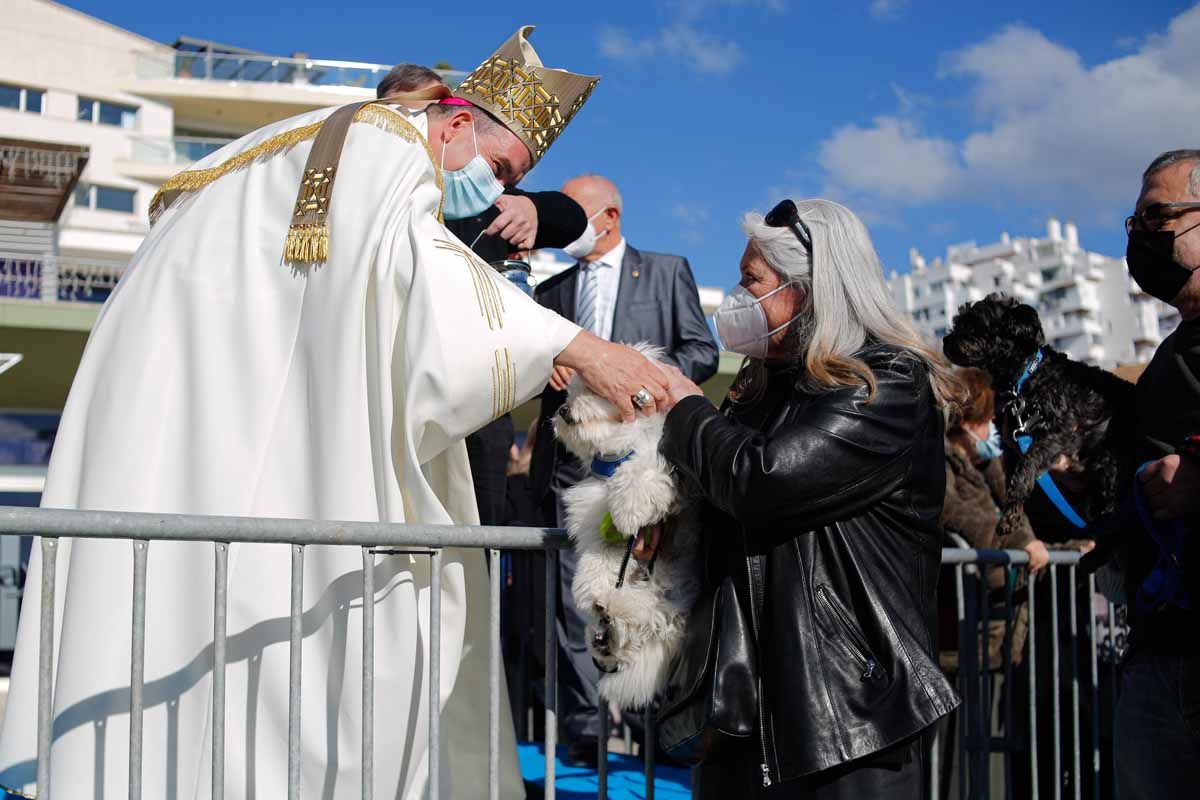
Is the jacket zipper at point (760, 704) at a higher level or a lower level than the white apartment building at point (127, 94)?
lower

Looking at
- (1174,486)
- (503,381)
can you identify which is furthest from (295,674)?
(1174,486)

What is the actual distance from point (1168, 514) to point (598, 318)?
10.6ft

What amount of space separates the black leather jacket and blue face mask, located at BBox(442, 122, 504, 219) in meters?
1.27

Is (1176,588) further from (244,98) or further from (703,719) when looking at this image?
(244,98)

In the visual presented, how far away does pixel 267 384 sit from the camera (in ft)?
9.25

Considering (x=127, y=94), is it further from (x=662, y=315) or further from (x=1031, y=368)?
(x=1031, y=368)

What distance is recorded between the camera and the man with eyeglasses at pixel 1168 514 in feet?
8.42

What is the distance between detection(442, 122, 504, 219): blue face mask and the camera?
3.35 meters

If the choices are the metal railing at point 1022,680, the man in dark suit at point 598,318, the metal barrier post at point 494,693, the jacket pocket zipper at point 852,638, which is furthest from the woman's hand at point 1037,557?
the metal barrier post at point 494,693

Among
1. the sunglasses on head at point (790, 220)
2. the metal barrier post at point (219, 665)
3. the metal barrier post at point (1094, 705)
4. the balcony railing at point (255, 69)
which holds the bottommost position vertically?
the metal barrier post at point (1094, 705)

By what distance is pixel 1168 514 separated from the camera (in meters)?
2.56

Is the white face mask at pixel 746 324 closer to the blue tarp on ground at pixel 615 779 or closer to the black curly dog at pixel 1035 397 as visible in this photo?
the black curly dog at pixel 1035 397

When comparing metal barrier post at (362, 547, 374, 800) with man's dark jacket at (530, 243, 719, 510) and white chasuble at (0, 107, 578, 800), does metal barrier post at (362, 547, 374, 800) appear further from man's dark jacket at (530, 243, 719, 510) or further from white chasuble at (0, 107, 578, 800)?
man's dark jacket at (530, 243, 719, 510)

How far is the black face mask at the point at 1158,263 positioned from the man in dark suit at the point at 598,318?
8.47 feet
